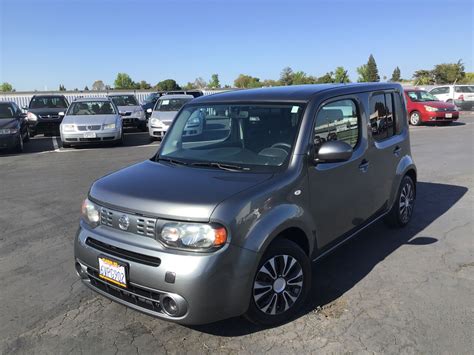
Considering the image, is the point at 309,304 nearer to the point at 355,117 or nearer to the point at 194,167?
the point at 194,167

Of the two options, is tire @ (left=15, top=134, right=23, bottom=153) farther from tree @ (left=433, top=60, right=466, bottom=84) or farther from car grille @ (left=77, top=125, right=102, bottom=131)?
tree @ (left=433, top=60, right=466, bottom=84)

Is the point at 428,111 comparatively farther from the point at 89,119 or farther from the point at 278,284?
the point at 278,284

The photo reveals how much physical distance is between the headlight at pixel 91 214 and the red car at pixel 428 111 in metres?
18.4

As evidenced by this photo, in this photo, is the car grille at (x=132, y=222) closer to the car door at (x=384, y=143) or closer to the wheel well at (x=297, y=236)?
the wheel well at (x=297, y=236)

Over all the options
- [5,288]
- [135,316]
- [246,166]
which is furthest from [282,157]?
[5,288]

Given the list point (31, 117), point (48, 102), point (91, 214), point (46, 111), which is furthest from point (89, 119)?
point (91, 214)

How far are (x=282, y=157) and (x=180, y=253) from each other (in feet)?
3.90

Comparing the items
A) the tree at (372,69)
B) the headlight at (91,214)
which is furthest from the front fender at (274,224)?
the tree at (372,69)

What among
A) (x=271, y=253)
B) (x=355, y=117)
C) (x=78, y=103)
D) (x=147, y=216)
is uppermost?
(x=78, y=103)

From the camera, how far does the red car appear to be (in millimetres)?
19016

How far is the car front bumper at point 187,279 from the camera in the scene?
2.80 m

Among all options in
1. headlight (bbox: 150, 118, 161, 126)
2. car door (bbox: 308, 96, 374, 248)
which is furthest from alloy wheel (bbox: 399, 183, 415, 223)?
headlight (bbox: 150, 118, 161, 126)

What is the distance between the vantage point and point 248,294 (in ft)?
9.86

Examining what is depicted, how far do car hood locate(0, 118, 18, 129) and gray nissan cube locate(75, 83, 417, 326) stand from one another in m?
9.58
